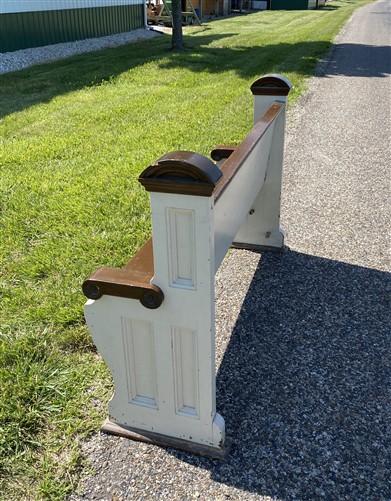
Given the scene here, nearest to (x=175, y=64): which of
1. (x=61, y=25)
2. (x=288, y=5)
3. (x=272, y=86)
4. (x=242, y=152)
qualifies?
(x=61, y=25)

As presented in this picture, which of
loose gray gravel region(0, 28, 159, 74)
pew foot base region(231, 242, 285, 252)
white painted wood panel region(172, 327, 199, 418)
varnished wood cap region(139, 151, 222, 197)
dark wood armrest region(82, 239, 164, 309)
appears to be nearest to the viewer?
varnished wood cap region(139, 151, 222, 197)

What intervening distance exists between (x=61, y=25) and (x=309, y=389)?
582 inches

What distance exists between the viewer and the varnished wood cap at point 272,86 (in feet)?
11.9

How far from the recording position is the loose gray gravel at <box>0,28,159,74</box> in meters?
12.2

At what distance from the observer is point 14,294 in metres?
3.43

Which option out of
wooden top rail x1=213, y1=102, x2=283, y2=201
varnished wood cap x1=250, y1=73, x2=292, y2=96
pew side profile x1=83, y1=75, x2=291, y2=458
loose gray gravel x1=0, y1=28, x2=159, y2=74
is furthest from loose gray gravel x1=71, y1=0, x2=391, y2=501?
loose gray gravel x1=0, y1=28, x2=159, y2=74

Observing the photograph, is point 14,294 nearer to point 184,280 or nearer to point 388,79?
point 184,280

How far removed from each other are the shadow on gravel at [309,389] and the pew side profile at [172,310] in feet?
0.68

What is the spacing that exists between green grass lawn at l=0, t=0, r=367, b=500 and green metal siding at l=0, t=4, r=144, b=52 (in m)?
1.66

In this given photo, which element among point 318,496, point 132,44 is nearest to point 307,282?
point 318,496

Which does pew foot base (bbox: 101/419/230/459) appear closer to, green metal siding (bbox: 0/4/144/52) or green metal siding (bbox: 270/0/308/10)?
green metal siding (bbox: 0/4/144/52)

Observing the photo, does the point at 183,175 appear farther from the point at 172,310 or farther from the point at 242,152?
the point at 242,152

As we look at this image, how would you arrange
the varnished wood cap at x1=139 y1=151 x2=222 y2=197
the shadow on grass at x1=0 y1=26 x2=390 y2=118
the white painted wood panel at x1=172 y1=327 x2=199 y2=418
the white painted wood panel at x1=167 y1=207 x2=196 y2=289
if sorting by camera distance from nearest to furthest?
the varnished wood cap at x1=139 y1=151 x2=222 y2=197, the white painted wood panel at x1=167 y1=207 x2=196 y2=289, the white painted wood panel at x1=172 y1=327 x2=199 y2=418, the shadow on grass at x1=0 y1=26 x2=390 y2=118

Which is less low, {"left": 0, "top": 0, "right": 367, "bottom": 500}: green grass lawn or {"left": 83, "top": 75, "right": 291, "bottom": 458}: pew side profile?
{"left": 83, "top": 75, "right": 291, "bottom": 458}: pew side profile
